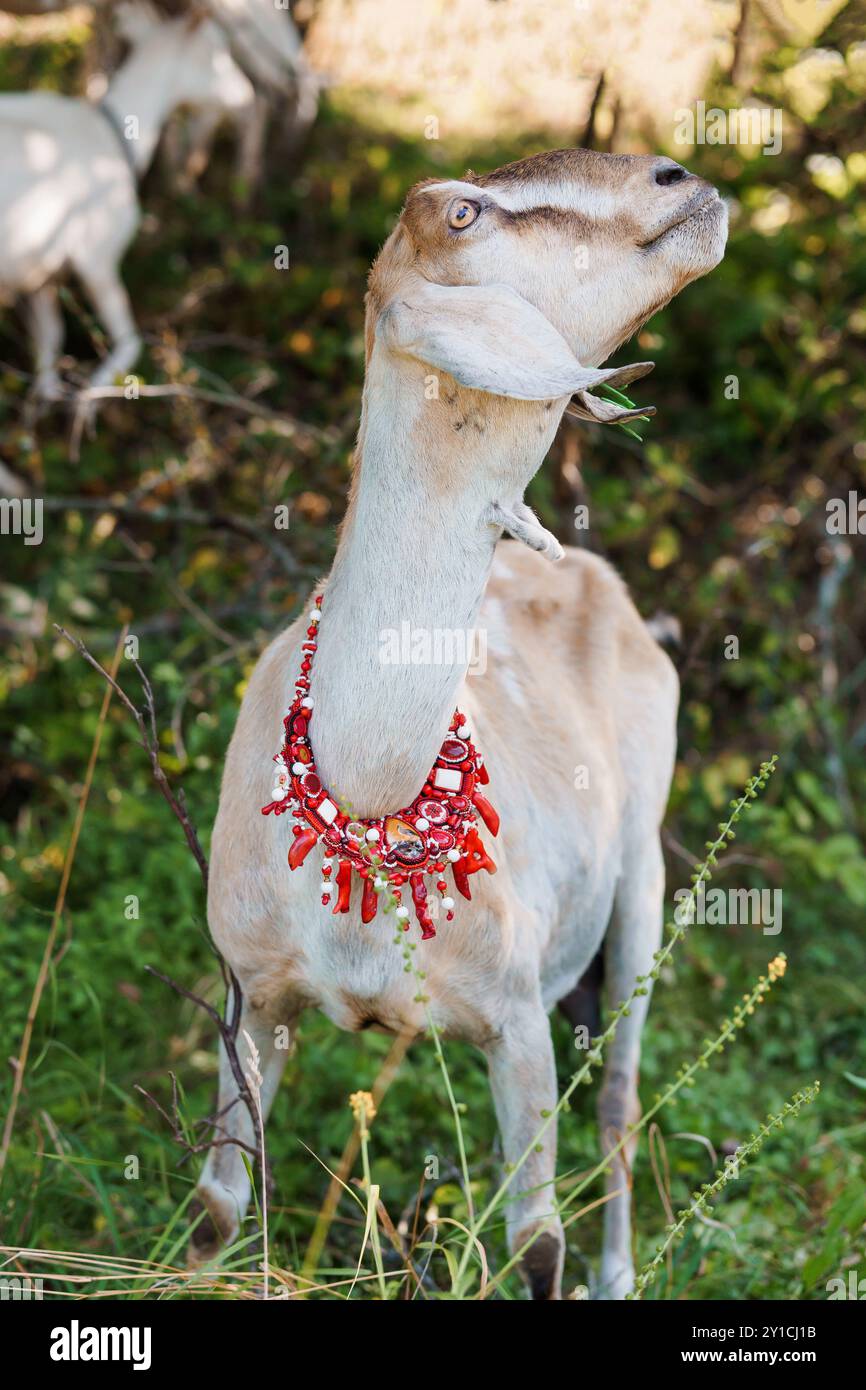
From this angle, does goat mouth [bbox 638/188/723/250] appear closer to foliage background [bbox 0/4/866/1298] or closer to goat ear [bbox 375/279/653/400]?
goat ear [bbox 375/279/653/400]

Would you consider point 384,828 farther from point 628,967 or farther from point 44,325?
point 44,325

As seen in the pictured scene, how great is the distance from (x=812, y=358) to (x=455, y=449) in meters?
4.60

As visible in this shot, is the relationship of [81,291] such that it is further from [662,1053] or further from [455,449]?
[455,449]

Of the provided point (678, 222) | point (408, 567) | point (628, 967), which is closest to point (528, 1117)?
point (628, 967)

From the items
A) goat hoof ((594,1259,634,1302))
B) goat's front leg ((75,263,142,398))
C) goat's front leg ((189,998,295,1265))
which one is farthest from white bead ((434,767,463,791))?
goat's front leg ((75,263,142,398))

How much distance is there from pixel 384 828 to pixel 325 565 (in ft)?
8.93

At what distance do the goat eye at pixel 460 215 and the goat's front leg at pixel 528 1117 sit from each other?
153 centimetres

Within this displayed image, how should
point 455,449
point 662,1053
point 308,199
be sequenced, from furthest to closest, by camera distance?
point 308,199 → point 662,1053 → point 455,449

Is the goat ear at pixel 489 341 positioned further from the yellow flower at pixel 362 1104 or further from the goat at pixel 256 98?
the goat at pixel 256 98

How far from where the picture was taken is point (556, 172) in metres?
2.50

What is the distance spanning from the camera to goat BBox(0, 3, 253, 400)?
6.55 metres

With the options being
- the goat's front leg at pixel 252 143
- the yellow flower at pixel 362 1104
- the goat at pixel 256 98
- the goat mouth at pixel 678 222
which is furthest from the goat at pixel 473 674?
the goat's front leg at pixel 252 143

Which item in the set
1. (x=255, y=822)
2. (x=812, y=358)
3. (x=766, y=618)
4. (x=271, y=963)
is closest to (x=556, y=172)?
(x=255, y=822)

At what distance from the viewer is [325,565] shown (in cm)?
534
